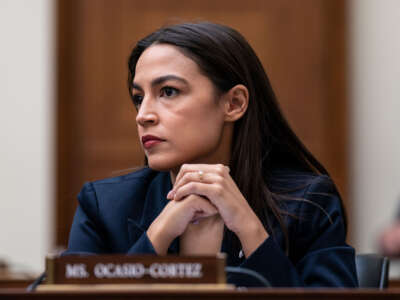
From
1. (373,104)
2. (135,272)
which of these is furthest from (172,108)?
(373,104)

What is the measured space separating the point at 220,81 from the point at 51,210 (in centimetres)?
296

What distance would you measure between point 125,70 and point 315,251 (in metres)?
3.18

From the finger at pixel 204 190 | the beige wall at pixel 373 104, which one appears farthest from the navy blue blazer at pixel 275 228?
the beige wall at pixel 373 104

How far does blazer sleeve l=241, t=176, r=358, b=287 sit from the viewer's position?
1.42 metres

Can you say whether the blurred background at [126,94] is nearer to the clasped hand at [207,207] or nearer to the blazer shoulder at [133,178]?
the blazer shoulder at [133,178]

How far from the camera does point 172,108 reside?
1.64 m

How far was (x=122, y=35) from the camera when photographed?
15.0 feet

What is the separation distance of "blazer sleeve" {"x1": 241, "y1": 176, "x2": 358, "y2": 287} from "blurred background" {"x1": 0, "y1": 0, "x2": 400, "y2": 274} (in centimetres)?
298

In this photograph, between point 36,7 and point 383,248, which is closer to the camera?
point 383,248
